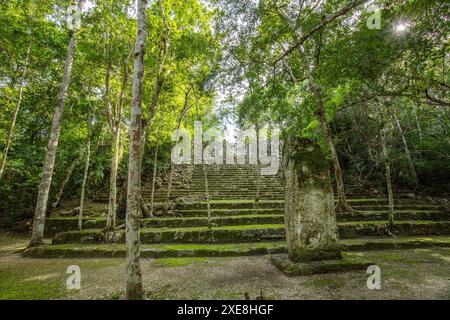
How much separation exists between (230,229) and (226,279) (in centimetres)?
249

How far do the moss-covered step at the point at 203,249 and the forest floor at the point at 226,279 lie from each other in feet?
0.93

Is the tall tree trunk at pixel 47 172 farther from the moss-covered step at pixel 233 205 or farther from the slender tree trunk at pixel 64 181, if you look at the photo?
the moss-covered step at pixel 233 205

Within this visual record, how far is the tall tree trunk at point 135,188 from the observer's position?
9.19ft

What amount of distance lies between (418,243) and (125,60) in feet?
33.3

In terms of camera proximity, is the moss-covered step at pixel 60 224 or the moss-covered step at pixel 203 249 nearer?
the moss-covered step at pixel 203 249

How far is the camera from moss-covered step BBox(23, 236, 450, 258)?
528cm

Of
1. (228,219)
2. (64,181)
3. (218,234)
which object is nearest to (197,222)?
(228,219)

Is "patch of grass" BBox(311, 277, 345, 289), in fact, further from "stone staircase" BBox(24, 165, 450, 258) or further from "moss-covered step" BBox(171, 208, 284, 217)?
"moss-covered step" BBox(171, 208, 284, 217)

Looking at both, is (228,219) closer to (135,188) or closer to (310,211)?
(310,211)

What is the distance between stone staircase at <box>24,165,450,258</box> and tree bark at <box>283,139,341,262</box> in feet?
4.36

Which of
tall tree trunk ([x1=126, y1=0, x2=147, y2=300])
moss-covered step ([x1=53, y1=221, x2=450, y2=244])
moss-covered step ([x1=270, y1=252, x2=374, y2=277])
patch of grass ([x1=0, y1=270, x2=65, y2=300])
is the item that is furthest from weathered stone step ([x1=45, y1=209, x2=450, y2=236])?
tall tree trunk ([x1=126, y1=0, x2=147, y2=300])

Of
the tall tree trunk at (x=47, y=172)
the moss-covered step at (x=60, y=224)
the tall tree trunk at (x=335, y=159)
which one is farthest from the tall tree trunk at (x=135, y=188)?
the tall tree trunk at (x=335, y=159)
